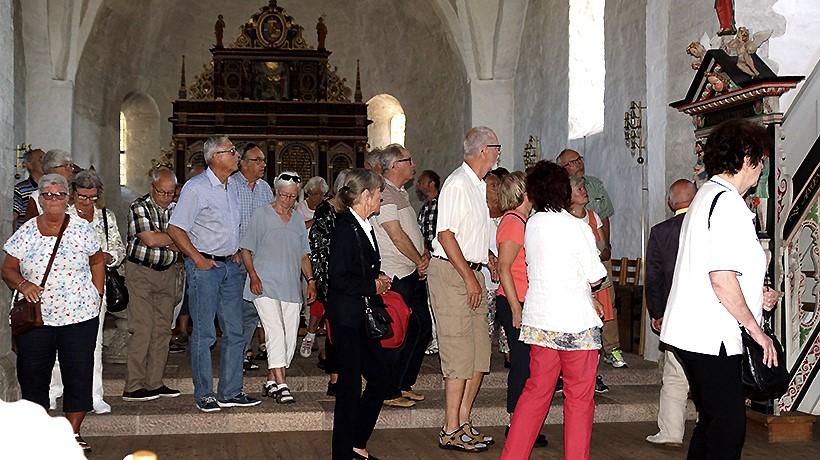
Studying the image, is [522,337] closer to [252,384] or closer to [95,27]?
[252,384]

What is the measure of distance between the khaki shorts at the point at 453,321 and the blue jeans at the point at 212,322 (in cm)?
146

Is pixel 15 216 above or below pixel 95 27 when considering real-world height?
below

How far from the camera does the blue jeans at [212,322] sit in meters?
6.07

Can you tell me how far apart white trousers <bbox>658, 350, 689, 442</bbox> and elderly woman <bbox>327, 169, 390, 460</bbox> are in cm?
185

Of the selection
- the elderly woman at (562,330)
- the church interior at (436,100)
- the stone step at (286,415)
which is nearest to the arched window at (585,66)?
the church interior at (436,100)

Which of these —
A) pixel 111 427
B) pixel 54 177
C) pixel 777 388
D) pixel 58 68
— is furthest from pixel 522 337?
pixel 58 68

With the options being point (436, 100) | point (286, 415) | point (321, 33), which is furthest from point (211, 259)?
point (321, 33)

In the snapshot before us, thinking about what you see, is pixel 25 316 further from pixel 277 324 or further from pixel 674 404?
pixel 674 404

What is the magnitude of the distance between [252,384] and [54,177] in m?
2.72

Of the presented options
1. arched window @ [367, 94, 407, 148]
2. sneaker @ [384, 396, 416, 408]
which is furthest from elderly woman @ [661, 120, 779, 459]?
arched window @ [367, 94, 407, 148]

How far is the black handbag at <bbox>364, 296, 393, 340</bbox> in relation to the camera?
15.5ft

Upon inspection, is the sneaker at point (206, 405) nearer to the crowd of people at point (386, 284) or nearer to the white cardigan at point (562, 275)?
the crowd of people at point (386, 284)

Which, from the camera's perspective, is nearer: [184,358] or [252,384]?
[252,384]

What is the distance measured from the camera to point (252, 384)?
23.8ft
